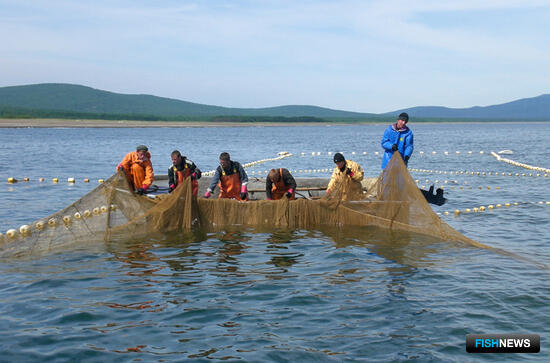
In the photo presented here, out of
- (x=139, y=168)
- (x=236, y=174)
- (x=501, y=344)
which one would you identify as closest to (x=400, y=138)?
(x=236, y=174)

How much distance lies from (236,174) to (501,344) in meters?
6.62

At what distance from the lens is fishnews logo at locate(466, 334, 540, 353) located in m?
5.41

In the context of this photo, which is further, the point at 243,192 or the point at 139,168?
the point at 139,168

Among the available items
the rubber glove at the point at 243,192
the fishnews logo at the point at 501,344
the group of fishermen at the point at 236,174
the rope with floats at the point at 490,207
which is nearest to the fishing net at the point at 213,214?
the group of fishermen at the point at 236,174

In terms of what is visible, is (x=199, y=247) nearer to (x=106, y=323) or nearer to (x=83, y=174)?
(x=106, y=323)

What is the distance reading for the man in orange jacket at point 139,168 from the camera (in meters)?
11.0

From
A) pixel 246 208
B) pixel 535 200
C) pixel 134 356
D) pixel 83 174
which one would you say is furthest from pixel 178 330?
pixel 83 174

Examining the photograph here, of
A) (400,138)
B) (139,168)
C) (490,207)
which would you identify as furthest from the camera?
(490,207)

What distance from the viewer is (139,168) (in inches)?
442

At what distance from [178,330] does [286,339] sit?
117 centimetres

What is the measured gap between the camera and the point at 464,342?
562cm

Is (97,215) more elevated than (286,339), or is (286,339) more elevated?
(97,215)

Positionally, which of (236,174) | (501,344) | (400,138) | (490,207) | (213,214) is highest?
(400,138)

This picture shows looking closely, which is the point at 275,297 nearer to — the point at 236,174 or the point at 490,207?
the point at 236,174
